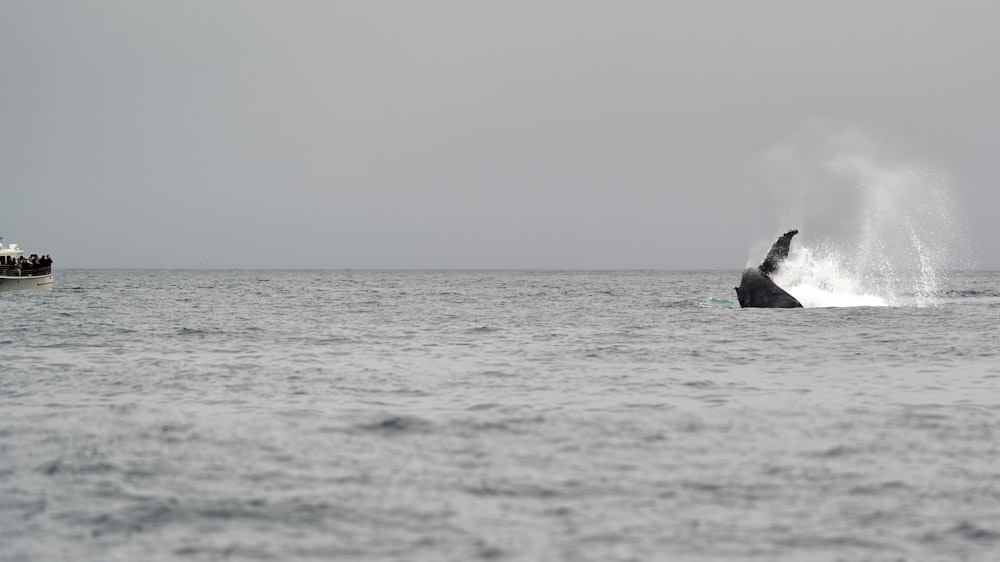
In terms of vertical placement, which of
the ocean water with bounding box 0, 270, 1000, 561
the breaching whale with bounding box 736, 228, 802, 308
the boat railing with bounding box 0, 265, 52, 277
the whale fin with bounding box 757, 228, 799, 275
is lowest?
the ocean water with bounding box 0, 270, 1000, 561

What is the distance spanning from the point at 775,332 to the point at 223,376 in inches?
624

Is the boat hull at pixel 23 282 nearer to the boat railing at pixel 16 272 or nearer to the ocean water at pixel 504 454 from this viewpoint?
the boat railing at pixel 16 272

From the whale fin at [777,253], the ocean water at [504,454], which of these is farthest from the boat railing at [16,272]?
the whale fin at [777,253]

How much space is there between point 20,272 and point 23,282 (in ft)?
5.82

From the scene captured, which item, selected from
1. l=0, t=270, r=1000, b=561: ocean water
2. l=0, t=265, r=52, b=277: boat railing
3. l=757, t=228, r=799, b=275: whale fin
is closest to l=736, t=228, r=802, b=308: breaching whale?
l=757, t=228, r=799, b=275: whale fin

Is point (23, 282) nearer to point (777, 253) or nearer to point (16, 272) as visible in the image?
point (16, 272)

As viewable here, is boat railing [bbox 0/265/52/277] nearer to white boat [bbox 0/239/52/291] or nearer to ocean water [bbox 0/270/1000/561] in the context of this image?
white boat [bbox 0/239/52/291]

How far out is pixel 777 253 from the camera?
34125mm

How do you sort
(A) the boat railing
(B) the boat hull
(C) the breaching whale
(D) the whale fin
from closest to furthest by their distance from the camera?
1. (D) the whale fin
2. (C) the breaching whale
3. (A) the boat railing
4. (B) the boat hull

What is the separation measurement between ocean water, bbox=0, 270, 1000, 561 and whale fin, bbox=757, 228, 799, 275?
13.7m

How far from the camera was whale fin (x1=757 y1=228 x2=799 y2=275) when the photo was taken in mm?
33750

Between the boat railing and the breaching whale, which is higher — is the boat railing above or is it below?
below

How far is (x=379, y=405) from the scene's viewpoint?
41.7ft

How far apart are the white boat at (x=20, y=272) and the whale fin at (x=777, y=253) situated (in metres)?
52.8
